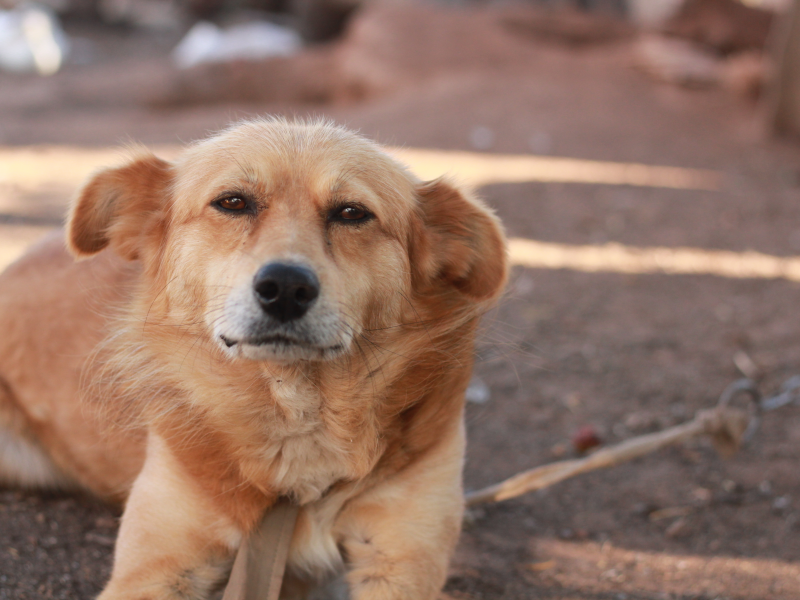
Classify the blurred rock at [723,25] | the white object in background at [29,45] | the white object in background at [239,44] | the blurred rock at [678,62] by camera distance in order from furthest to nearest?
the white object in background at [239,44]
the white object in background at [29,45]
the blurred rock at [723,25]
the blurred rock at [678,62]

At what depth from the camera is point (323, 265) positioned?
208 cm

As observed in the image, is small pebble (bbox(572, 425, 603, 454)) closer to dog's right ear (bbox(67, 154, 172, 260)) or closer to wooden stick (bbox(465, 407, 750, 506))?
wooden stick (bbox(465, 407, 750, 506))

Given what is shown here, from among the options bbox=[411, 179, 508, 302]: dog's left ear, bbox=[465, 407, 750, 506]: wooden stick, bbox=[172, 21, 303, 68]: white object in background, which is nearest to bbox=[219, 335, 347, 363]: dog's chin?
bbox=[411, 179, 508, 302]: dog's left ear

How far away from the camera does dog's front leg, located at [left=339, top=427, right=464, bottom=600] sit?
2.19m

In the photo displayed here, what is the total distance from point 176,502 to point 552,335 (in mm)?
3031

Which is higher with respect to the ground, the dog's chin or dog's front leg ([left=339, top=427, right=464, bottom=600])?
the dog's chin

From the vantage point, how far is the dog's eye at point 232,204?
2.31 metres

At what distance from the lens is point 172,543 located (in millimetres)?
2193

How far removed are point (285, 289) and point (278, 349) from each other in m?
0.17

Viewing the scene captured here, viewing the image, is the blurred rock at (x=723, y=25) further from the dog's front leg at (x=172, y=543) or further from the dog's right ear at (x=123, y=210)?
the dog's front leg at (x=172, y=543)

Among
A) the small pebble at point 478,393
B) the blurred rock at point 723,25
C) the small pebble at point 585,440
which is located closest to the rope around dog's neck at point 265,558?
the small pebble at point 585,440

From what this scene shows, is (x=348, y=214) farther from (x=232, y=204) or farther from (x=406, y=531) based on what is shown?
(x=406, y=531)

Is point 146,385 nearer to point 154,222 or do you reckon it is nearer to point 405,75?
point 154,222

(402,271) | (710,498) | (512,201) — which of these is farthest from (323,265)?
(512,201)
